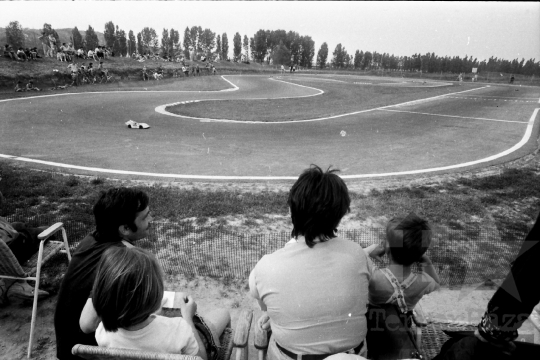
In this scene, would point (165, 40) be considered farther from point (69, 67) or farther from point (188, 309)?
point (188, 309)

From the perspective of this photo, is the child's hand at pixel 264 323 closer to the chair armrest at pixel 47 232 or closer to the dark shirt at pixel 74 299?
the dark shirt at pixel 74 299

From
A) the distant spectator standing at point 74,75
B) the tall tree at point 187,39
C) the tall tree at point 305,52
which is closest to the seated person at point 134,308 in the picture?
the distant spectator standing at point 74,75

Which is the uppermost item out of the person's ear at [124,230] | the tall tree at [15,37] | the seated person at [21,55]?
the tall tree at [15,37]

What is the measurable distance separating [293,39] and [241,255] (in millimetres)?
133556

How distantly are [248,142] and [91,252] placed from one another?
28.5ft

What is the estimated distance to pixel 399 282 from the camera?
2.50 metres

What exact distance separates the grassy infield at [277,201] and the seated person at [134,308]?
3257mm

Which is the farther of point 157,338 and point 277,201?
point 277,201

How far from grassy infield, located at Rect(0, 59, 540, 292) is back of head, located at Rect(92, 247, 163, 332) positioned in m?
3.40

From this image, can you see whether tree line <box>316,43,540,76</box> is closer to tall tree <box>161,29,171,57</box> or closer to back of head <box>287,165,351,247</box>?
back of head <box>287,165,351,247</box>

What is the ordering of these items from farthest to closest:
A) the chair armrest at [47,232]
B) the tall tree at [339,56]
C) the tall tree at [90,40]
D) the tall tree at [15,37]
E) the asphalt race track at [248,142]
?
the tall tree at [339,56], the tall tree at [90,40], the tall tree at [15,37], the asphalt race track at [248,142], the chair armrest at [47,232]

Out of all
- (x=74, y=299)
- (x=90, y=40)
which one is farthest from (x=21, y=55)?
(x=90, y=40)

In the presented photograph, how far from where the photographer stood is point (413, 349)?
2.29 metres

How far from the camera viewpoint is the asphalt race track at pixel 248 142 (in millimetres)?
8422
